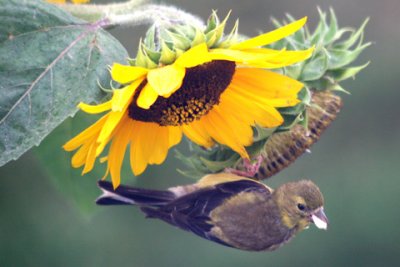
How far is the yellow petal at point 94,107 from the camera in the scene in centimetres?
98

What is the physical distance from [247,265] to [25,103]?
7.94ft

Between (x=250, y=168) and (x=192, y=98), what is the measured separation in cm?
12

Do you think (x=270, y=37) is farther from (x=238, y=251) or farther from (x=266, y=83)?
(x=238, y=251)

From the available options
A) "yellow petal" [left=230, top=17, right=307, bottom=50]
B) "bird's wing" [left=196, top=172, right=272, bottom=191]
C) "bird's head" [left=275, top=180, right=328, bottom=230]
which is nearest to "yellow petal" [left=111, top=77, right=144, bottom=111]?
"yellow petal" [left=230, top=17, right=307, bottom=50]

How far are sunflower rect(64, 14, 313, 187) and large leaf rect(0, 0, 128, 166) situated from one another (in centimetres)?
5

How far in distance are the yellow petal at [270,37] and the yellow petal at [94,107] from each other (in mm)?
154

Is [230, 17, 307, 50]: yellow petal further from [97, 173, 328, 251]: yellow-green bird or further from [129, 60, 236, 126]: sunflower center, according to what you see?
[97, 173, 328, 251]: yellow-green bird

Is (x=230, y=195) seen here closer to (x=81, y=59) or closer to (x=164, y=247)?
(x=81, y=59)

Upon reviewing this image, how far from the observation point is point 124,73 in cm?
100

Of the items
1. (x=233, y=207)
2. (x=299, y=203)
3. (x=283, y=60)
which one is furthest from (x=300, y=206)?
(x=283, y=60)

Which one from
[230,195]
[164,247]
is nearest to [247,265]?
[164,247]

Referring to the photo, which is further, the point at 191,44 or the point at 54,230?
the point at 54,230

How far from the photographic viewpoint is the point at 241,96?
117 cm

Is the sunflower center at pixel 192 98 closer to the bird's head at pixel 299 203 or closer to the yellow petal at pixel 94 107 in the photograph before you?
the yellow petal at pixel 94 107
